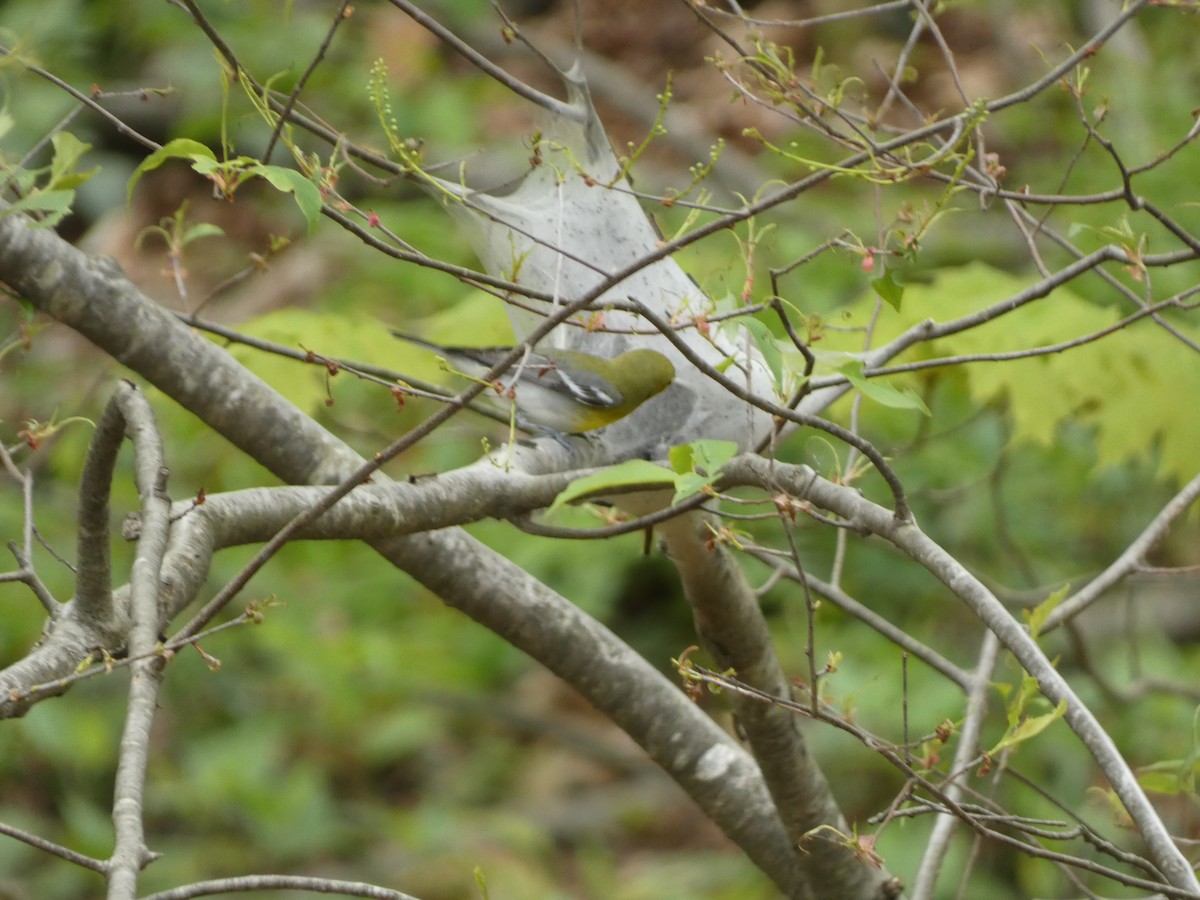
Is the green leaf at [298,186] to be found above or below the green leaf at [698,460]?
above

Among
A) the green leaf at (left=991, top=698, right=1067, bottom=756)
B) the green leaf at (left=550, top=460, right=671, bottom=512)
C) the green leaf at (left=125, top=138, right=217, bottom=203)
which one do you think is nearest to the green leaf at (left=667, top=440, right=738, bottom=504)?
the green leaf at (left=550, top=460, right=671, bottom=512)

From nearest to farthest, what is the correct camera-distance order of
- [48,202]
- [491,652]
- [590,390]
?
1. [48,202]
2. [590,390]
3. [491,652]

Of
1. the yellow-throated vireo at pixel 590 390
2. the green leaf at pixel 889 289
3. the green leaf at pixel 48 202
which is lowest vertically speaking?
the green leaf at pixel 889 289

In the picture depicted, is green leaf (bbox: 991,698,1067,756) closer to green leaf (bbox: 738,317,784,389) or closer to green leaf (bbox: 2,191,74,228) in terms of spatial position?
green leaf (bbox: 738,317,784,389)

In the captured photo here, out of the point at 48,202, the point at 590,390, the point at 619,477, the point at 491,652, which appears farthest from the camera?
the point at 491,652

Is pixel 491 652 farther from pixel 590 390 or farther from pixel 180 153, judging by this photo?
pixel 180 153

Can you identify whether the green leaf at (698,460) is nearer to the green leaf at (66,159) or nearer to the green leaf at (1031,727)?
the green leaf at (1031,727)

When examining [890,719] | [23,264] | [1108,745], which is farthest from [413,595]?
[1108,745]

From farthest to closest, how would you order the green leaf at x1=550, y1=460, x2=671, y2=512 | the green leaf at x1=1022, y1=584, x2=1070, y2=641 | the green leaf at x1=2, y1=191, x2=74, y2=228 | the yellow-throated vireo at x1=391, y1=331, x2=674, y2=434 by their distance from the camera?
the yellow-throated vireo at x1=391, y1=331, x2=674, y2=434 → the green leaf at x1=1022, y1=584, x2=1070, y2=641 → the green leaf at x1=2, y1=191, x2=74, y2=228 → the green leaf at x1=550, y1=460, x2=671, y2=512

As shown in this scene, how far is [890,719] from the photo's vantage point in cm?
348

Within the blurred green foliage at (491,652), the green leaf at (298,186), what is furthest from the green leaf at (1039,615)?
the blurred green foliage at (491,652)

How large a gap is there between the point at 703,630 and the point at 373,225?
745 mm

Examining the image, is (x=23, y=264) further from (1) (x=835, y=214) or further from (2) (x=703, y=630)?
(1) (x=835, y=214)

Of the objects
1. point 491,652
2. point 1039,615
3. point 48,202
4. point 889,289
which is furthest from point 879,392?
point 491,652
